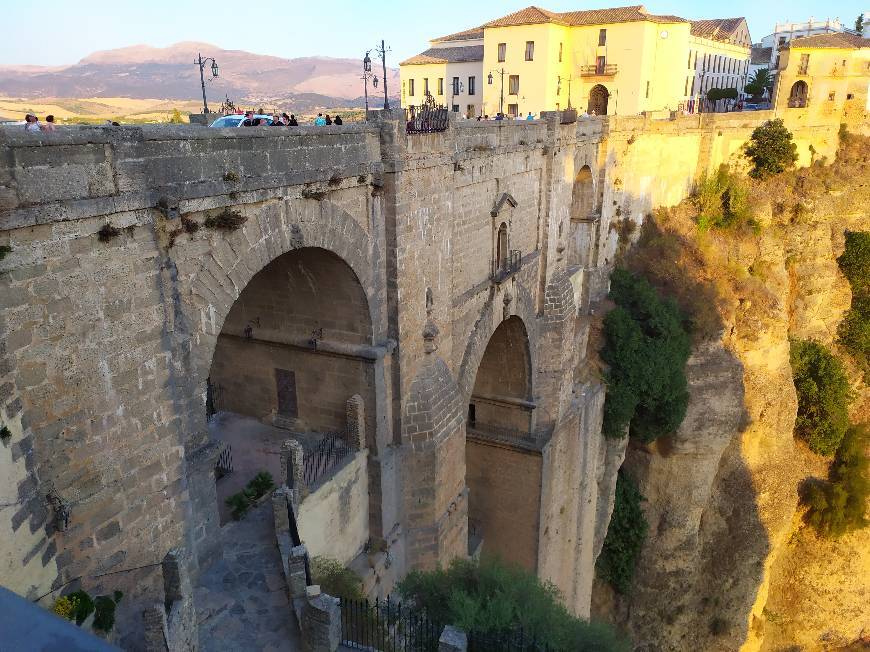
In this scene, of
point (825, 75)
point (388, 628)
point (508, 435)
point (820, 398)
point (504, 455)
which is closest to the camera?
point (388, 628)

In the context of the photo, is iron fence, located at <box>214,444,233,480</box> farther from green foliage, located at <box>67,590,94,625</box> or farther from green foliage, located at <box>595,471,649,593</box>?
green foliage, located at <box>595,471,649,593</box>

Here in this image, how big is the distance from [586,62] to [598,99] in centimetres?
214

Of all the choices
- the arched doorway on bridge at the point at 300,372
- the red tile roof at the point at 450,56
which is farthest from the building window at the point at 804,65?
the arched doorway on bridge at the point at 300,372

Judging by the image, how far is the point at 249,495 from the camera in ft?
29.9

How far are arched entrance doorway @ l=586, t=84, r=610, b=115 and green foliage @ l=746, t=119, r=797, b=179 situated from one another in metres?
8.86

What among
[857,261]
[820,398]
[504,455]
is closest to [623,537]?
[504,455]

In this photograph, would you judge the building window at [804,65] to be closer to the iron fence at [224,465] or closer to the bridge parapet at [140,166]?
the bridge parapet at [140,166]

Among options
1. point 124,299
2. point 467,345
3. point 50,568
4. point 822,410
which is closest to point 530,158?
point 467,345

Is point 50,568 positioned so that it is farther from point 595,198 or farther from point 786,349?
point 786,349

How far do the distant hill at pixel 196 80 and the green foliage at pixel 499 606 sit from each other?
39.5 ft

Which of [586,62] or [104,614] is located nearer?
[104,614]

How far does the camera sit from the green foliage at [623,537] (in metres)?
22.3

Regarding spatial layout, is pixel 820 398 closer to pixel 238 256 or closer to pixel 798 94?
pixel 798 94

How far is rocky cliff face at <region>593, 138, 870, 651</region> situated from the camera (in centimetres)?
2258
